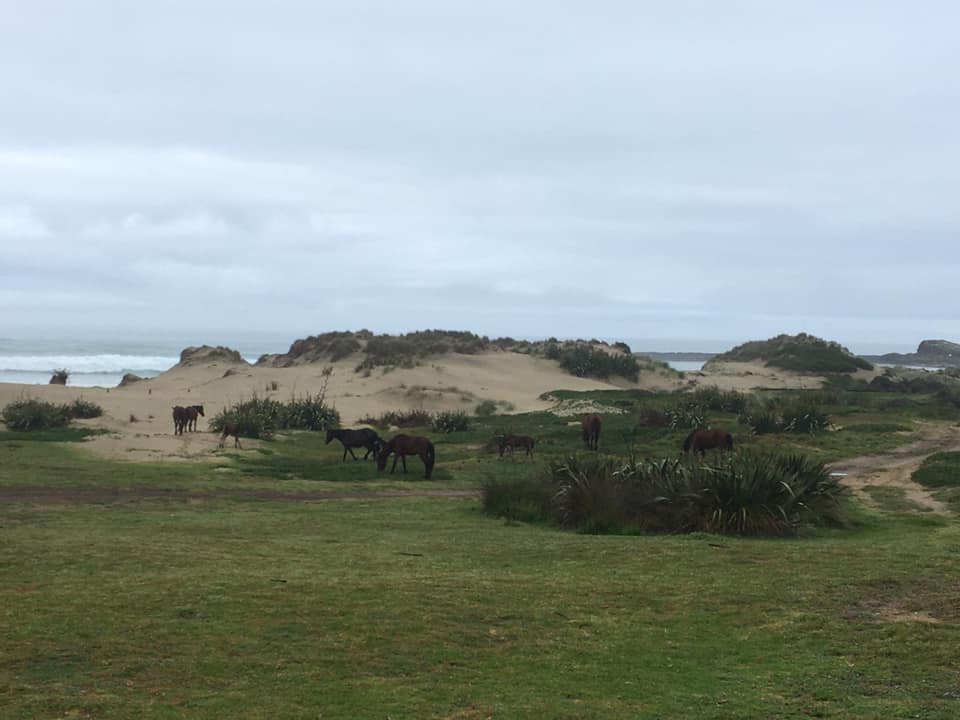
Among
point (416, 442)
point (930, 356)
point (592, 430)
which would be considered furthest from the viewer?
point (930, 356)

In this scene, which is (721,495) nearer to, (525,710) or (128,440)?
(525,710)

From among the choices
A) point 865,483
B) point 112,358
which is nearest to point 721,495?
point 865,483

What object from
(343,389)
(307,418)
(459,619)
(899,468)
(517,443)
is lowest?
(459,619)

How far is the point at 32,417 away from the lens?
1096 inches

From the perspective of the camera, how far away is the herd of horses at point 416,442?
1952 centimetres

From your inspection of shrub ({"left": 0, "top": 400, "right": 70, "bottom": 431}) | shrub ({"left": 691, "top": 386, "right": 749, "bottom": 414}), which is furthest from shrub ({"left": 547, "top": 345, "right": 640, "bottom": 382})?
shrub ({"left": 0, "top": 400, "right": 70, "bottom": 431})

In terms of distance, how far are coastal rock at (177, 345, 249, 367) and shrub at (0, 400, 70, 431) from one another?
2839 cm

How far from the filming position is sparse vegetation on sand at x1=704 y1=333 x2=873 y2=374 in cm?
5947

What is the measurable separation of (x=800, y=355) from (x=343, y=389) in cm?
3227

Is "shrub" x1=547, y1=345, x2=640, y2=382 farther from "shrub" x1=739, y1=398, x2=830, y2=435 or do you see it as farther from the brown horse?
the brown horse

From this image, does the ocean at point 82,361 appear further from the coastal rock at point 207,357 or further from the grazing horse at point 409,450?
the grazing horse at point 409,450

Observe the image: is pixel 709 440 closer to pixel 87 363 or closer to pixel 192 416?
→ pixel 192 416

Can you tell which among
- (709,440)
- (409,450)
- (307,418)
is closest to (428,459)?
(409,450)

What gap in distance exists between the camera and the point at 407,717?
5.35 meters
